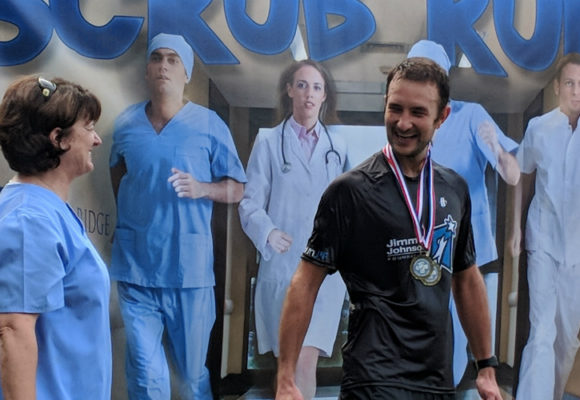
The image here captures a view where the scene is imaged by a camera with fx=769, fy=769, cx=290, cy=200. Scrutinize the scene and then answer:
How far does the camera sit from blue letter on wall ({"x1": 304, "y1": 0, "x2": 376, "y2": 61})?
11.6ft

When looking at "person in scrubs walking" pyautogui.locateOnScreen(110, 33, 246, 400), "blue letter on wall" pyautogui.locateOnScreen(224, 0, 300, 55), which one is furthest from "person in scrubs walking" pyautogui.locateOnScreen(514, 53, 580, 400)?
"person in scrubs walking" pyautogui.locateOnScreen(110, 33, 246, 400)

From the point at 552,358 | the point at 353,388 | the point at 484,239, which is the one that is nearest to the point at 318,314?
the point at 484,239

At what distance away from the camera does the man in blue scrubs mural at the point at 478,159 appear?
3738 mm

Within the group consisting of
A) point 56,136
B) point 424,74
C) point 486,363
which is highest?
point 424,74

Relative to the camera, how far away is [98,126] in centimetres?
352

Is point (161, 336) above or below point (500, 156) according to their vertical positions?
below

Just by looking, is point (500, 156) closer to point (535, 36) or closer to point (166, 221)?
point (535, 36)

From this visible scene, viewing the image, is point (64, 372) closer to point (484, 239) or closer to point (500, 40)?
point (484, 239)

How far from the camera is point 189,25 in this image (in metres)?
3.48

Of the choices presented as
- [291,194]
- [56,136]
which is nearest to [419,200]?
[56,136]

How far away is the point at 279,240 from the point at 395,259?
150 cm

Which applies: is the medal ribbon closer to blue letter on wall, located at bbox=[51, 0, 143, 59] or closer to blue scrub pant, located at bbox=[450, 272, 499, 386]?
blue scrub pant, located at bbox=[450, 272, 499, 386]

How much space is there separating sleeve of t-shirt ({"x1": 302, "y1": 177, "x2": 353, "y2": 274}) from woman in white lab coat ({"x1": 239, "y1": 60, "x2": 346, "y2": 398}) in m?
1.40

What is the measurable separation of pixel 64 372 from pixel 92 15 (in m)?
2.06
